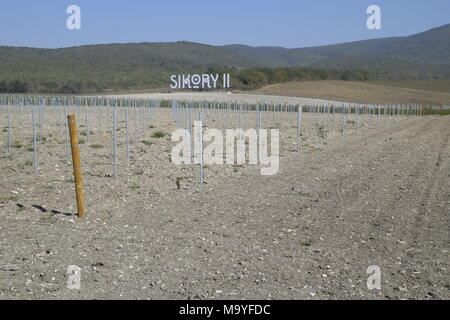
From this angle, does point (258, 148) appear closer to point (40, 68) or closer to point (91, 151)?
point (91, 151)

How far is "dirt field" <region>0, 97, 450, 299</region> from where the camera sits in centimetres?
532

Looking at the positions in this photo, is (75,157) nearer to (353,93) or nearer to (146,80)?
(353,93)

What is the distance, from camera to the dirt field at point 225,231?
17.5 feet

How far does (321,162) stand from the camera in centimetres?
1440

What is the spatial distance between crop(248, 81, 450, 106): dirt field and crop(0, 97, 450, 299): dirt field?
48.6 metres

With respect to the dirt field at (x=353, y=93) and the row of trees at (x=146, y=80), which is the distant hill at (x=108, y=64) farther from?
the dirt field at (x=353, y=93)

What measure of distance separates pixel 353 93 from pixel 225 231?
61890 mm

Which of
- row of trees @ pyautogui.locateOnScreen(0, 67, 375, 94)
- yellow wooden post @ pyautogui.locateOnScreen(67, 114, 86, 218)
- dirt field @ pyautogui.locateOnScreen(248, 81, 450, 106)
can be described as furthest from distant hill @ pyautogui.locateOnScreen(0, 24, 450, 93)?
yellow wooden post @ pyautogui.locateOnScreen(67, 114, 86, 218)

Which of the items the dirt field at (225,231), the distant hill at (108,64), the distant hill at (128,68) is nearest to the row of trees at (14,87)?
the distant hill at (128,68)

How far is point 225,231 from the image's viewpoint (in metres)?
7.34

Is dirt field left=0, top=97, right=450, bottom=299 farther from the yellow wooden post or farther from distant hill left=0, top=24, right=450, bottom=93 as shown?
distant hill left=0, top=24, right=450, bottom=93

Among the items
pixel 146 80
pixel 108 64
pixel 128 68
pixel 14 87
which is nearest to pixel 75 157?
pixel 14 87
